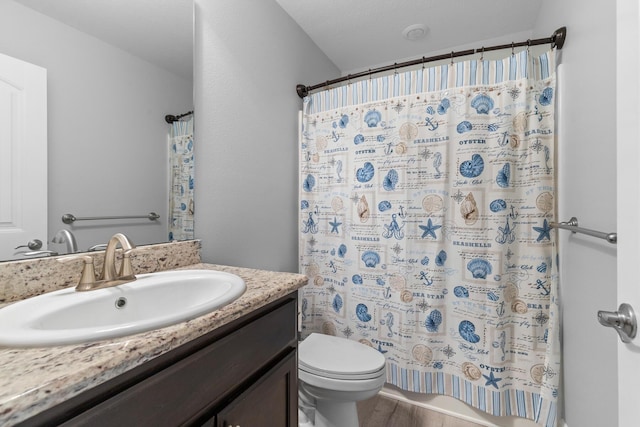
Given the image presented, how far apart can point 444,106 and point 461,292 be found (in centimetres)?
100

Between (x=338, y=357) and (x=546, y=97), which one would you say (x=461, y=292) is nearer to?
(x=338, y=357)

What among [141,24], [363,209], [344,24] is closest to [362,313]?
[363,209]

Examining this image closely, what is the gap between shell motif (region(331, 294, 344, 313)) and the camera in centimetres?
181

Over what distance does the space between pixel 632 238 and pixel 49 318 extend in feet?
3.85

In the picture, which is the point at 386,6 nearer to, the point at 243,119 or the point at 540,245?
the point at 243,119

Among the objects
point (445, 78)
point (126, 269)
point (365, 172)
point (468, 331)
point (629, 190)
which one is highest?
point (445, 78)

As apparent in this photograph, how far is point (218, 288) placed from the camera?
916 mm

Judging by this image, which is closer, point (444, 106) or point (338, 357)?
point (338, 357)

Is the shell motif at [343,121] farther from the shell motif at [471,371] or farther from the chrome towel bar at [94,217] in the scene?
the shell motif at [471,371]

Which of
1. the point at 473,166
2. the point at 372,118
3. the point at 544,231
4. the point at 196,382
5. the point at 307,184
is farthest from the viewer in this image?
the point at 307,184

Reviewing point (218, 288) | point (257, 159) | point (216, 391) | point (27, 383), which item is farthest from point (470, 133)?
point (27, 383)

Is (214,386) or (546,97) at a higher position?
(546,97)

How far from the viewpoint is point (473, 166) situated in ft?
4.76

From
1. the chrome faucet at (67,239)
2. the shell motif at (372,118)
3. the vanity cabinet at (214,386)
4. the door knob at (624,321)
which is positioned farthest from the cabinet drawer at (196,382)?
the shell motif at (372,118)
